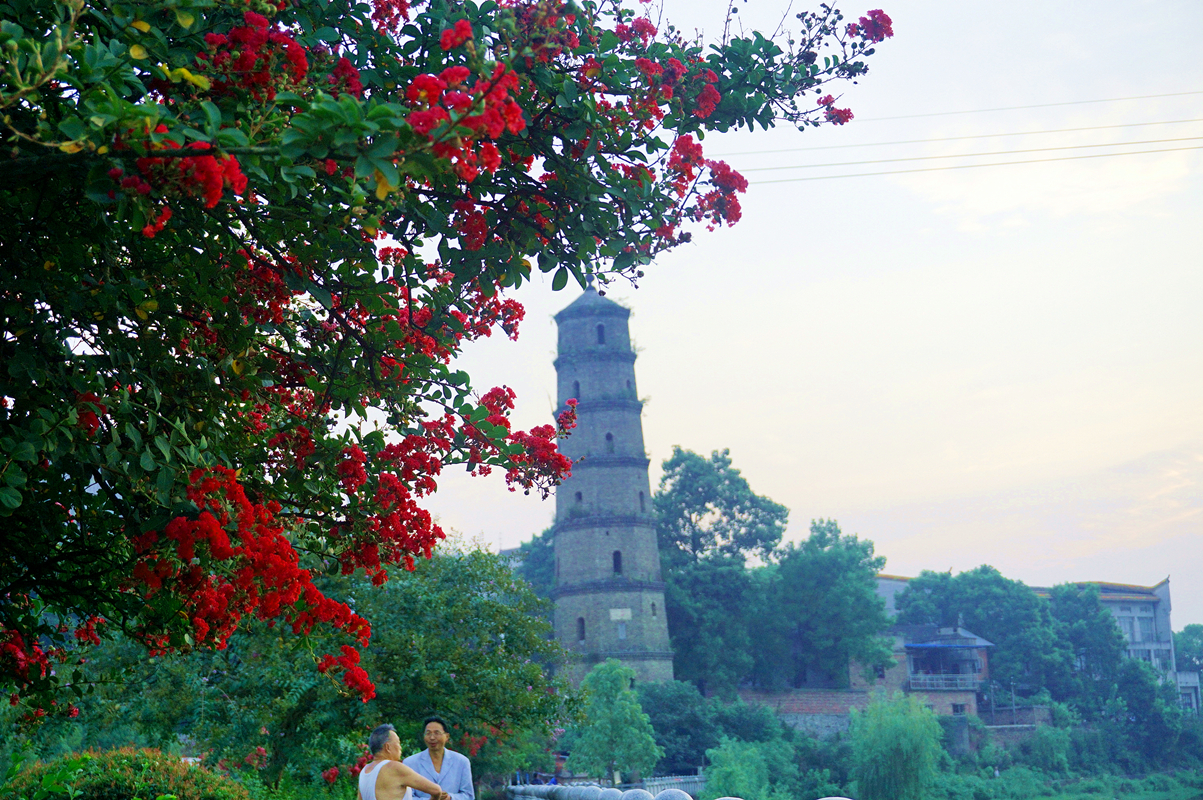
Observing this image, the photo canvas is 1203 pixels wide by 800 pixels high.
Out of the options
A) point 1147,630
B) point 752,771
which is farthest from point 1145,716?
point 752,771

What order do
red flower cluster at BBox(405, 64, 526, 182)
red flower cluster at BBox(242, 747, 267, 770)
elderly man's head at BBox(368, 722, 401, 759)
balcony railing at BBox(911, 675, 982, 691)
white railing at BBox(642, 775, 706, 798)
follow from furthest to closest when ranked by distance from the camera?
balcony railing at BBox(911, 675, 982, 691) → white railing at BBox(642, 775, 706, 798) → red flower cluster at BBox(242, 747, 267, 770) → elderly man's head at BBox(368, 722, 401, 759) → red flower cluster at BBox(405, 64, 526, 182)

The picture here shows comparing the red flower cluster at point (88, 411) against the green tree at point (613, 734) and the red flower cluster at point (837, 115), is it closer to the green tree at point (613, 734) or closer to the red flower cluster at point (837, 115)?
the red flower cluster at point (837, 115)

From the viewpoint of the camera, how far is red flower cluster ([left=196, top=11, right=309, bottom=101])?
11.2ft

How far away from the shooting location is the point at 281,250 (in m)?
4.93

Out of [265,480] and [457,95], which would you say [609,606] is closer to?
[265,480]

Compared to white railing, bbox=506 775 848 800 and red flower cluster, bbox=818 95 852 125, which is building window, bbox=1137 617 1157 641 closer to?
white railing, bbox=506 775 848 800

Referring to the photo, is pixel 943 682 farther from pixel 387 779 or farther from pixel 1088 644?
pixel 387 779

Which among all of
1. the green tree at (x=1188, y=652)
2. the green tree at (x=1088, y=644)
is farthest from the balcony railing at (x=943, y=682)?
the green tree at (x=1188, y=652)

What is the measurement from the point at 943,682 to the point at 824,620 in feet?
24.0

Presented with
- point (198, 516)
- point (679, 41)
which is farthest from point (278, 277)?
point (679, 41)

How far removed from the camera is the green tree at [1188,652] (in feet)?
235

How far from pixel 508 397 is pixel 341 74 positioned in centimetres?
202

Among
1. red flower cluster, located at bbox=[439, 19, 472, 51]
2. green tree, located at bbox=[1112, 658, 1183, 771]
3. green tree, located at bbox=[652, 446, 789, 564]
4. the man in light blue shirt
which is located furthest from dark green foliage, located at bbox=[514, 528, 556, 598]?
red flower cluster, located at bbox=[439, 19, 472, 51]

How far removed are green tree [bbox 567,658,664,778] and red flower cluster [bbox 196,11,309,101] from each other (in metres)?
33.8
